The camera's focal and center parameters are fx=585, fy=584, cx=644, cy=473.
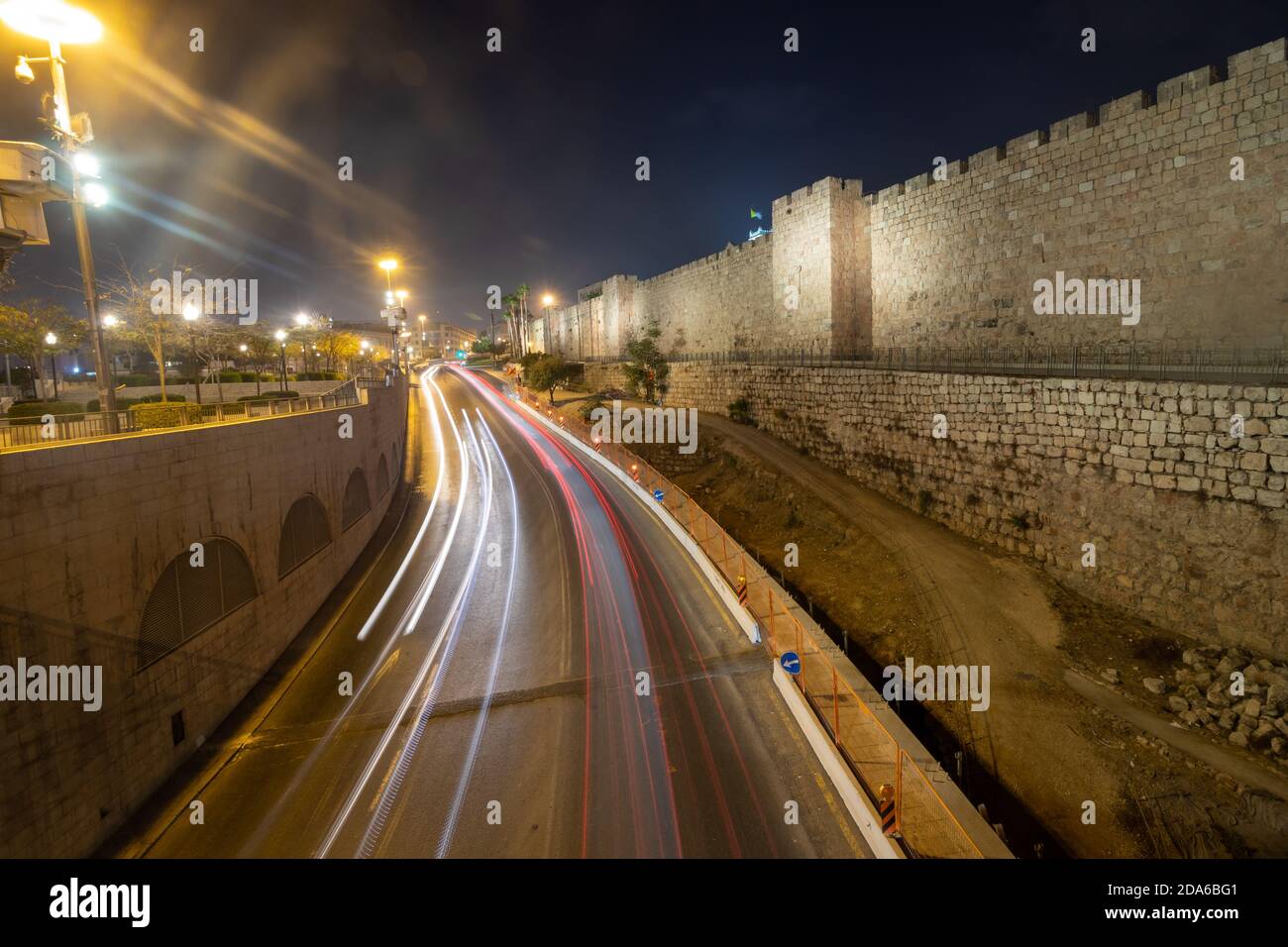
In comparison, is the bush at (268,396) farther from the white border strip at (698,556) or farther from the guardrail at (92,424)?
the white border strip at (698,556)

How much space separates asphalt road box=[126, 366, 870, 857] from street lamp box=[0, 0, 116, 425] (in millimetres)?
6536

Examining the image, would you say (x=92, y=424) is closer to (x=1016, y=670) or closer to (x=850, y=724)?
(x=850, y=724)

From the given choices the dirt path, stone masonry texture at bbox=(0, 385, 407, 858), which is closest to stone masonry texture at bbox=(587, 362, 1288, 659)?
the dirt path

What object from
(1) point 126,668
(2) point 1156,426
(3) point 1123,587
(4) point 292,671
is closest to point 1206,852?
(3) point 1123,587

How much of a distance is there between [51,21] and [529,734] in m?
13.3

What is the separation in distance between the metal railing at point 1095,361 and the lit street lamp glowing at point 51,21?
21.2m

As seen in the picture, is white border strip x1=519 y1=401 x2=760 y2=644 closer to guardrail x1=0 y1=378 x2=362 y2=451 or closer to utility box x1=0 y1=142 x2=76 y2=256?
guardrail x1=0 y1=378 x2=362 y2=451

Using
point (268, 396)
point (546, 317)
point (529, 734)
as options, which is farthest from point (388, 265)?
point (546, 317)

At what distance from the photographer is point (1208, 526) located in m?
12.1

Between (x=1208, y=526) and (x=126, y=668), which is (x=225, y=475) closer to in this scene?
(x=126, y=668)

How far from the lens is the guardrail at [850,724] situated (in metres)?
7.22

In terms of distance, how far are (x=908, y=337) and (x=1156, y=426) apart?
42.5 ft

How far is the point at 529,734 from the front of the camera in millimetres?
A: 10227

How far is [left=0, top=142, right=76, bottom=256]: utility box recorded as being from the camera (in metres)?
10.0
